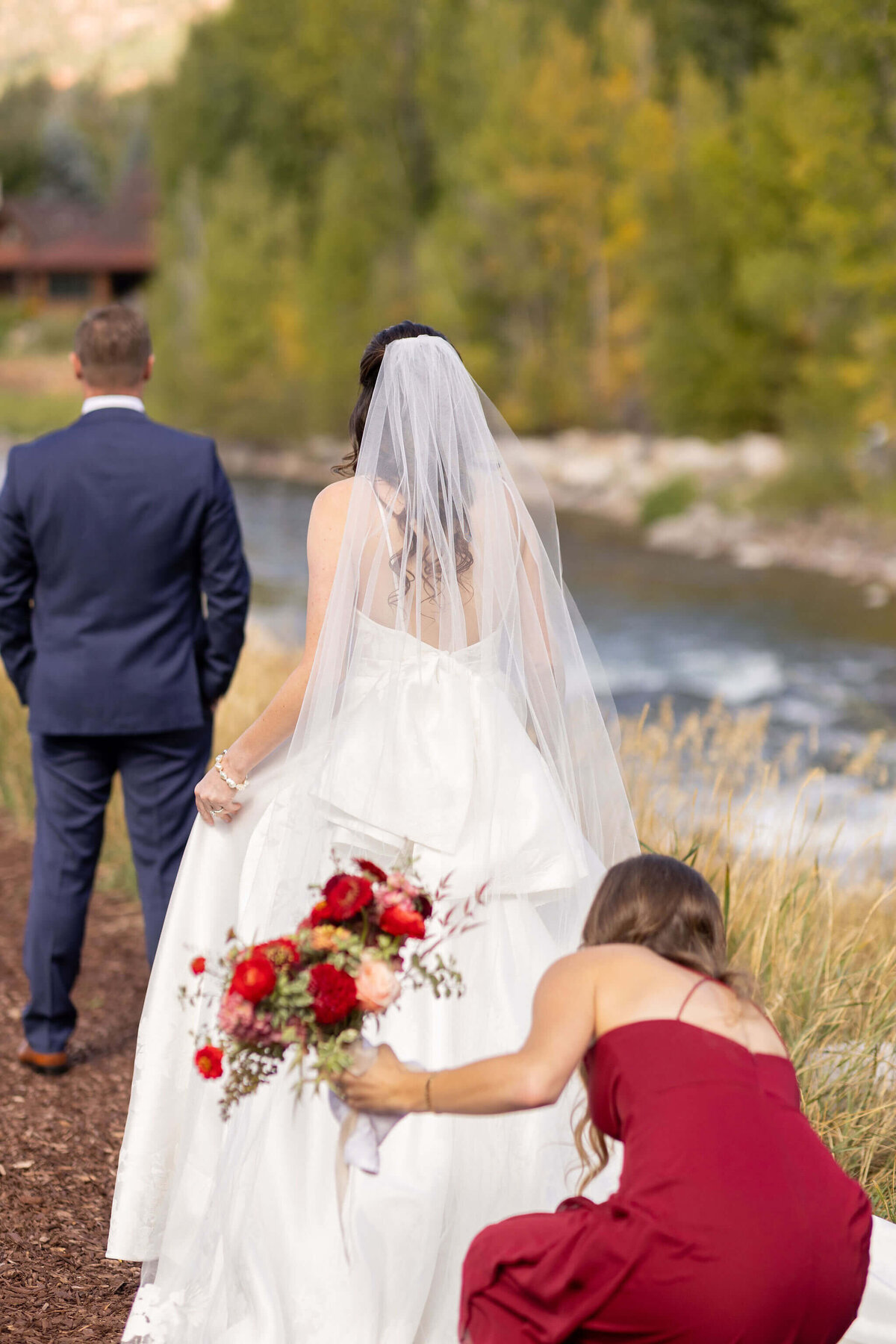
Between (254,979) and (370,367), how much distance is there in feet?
5.48

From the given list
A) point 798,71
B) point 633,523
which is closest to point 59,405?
point 633,523

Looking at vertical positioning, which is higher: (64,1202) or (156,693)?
(156,693)

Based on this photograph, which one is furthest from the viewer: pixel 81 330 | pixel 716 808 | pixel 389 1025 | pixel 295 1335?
pixel 716 808

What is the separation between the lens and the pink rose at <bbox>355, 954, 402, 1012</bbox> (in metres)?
2.06

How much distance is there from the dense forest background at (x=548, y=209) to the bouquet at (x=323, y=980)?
60.0ft

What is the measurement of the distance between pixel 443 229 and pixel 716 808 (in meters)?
30.5

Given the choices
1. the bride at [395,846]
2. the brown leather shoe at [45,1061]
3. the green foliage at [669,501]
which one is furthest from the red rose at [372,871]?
the green foliage at [669,501]

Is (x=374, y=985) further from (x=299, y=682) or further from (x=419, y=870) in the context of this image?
(x=299, y=682)

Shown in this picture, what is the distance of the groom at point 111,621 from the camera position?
12.8ft

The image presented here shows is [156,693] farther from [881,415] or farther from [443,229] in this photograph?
[443,229]

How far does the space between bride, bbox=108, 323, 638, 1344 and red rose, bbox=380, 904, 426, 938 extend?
1.55ft

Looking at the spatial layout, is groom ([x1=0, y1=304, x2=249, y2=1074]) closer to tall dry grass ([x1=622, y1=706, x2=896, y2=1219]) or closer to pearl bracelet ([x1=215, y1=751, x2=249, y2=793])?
pearl bracelet ([x1=215, y1=751, x2=249, y2=793])

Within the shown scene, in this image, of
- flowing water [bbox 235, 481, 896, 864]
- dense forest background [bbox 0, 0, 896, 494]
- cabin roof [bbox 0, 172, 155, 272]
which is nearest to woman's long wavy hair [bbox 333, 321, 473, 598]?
flowing water [bbox 235, 481, 896, 864]

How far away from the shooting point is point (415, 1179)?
2641mm
